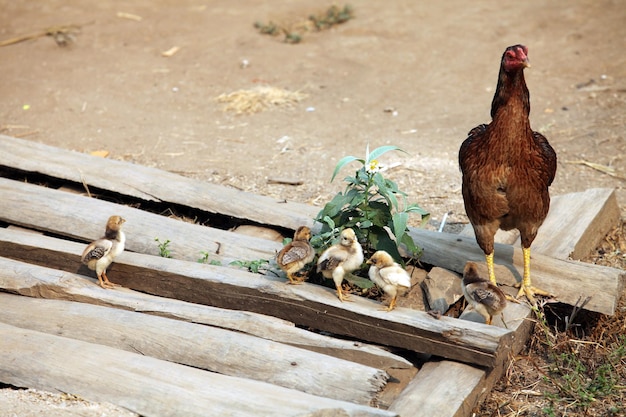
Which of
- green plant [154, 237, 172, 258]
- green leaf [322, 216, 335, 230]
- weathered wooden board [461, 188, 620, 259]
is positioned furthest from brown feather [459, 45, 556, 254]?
green plant [154, 237, 172, 258]

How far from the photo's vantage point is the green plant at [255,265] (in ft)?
14.4

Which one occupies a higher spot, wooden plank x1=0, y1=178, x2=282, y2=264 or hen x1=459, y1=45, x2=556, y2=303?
hen x1=459, y1=45, x2=556, y2=303

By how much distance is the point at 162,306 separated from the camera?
4031 mm

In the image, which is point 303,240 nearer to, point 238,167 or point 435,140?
point 238,167

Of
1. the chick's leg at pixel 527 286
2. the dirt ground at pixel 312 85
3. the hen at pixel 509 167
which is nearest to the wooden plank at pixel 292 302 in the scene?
the chick's leg at pixel 527 286

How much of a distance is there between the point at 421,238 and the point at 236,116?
3.57m

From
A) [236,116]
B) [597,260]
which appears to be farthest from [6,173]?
[597,260]

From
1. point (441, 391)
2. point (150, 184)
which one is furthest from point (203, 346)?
point (150, 184)

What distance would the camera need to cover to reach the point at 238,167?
650 cm

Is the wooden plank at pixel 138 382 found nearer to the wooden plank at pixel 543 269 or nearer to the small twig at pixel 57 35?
the wooden plank at pixel 543 269

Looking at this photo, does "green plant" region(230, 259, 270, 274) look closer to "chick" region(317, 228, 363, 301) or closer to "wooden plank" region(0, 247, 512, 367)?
"wooden plank" region(0, 247, 512, 367)

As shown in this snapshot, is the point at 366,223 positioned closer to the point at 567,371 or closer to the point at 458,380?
the point at 458,380

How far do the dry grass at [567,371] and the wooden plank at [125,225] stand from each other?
1.57 m

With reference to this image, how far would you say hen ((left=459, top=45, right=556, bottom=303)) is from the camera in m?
3.92
